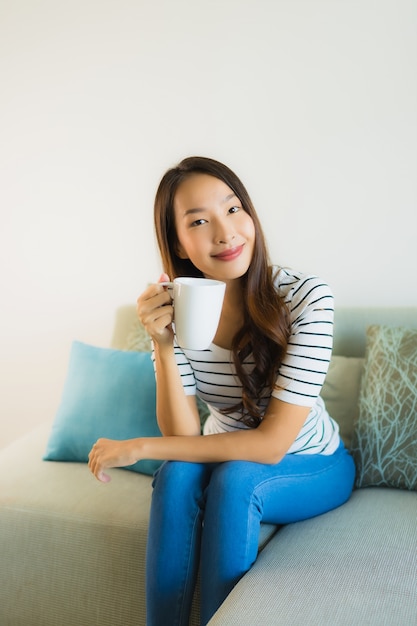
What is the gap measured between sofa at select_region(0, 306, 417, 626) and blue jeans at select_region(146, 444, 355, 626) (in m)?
0.06

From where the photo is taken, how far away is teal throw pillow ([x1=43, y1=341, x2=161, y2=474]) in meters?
1.86

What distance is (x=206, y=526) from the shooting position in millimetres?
1248

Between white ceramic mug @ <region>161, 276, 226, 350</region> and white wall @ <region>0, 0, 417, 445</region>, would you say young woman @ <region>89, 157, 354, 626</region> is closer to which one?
white ceramic mug @ <region>161, 276, 226, 350</region>

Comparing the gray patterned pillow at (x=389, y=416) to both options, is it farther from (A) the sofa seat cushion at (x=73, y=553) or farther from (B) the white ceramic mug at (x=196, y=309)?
(B) the white ceramic mug at (x=196, y=309)

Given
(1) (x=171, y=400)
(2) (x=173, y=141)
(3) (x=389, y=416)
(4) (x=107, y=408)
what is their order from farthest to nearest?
1. (2) (x=173, y=141)
2. (4) (x=107, y=408)
3. (3) (x=389, y=416)
4. (1) (x=171, y=400)

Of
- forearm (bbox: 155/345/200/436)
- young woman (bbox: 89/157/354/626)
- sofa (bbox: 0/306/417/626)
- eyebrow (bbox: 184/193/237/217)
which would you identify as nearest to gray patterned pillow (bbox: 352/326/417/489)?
sofa (bbox: 0/306/417/626)

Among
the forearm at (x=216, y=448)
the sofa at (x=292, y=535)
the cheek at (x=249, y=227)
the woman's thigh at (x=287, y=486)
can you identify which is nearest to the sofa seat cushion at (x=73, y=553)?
the sofa at (x=292, y=535)

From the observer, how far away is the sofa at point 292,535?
113 centimetres

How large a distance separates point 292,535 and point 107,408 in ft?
2.37

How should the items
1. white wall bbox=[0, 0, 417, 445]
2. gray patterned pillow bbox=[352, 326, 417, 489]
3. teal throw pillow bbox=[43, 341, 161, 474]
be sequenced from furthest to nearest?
1. white wall bbox=[0, 0, 417, 445]
2. teal throw pillow bbox=[43, 341, 161, 474]
3. gray patterned pillow bbox=[352, 326, 417, 489]

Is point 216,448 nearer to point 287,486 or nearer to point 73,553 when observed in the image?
point 287,486

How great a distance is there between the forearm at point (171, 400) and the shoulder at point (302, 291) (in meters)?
0.29

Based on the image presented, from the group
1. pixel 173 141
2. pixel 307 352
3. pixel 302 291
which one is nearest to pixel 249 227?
pixel 302 291

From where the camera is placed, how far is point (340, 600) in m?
1.11
